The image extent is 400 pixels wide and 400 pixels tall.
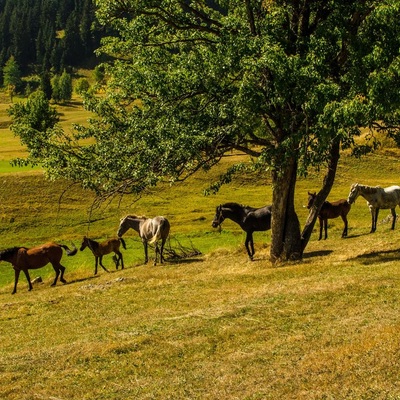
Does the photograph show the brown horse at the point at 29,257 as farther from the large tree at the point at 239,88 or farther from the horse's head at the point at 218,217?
the horse's head at the point at 218,217

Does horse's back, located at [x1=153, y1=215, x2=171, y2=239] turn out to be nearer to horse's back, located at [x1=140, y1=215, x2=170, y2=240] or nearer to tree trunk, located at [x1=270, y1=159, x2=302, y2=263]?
horse's back, located at [x1=140, y1=215, x2=170, y2=240]

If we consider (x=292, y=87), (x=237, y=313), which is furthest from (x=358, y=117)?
(x=237, y=313)

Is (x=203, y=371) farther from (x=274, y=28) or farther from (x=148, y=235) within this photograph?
(x=148, y=235)

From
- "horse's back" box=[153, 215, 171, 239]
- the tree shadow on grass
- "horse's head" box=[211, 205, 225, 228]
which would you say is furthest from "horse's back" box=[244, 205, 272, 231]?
the tree shadow on grass

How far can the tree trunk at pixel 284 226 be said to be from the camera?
24688 mm

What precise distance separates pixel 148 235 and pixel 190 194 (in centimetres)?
2799

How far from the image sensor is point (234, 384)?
10.4m

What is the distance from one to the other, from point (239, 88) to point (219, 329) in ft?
31.8

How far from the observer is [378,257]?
2233 centimetres

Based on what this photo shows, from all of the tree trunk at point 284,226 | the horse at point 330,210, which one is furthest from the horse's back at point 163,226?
the horse at point 330,210

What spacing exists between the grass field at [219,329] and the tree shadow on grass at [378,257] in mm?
55

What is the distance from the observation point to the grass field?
10.4 metres

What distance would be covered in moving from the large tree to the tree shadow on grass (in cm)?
359

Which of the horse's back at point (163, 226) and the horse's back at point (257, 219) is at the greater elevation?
the horse's back at point (257, 219)
